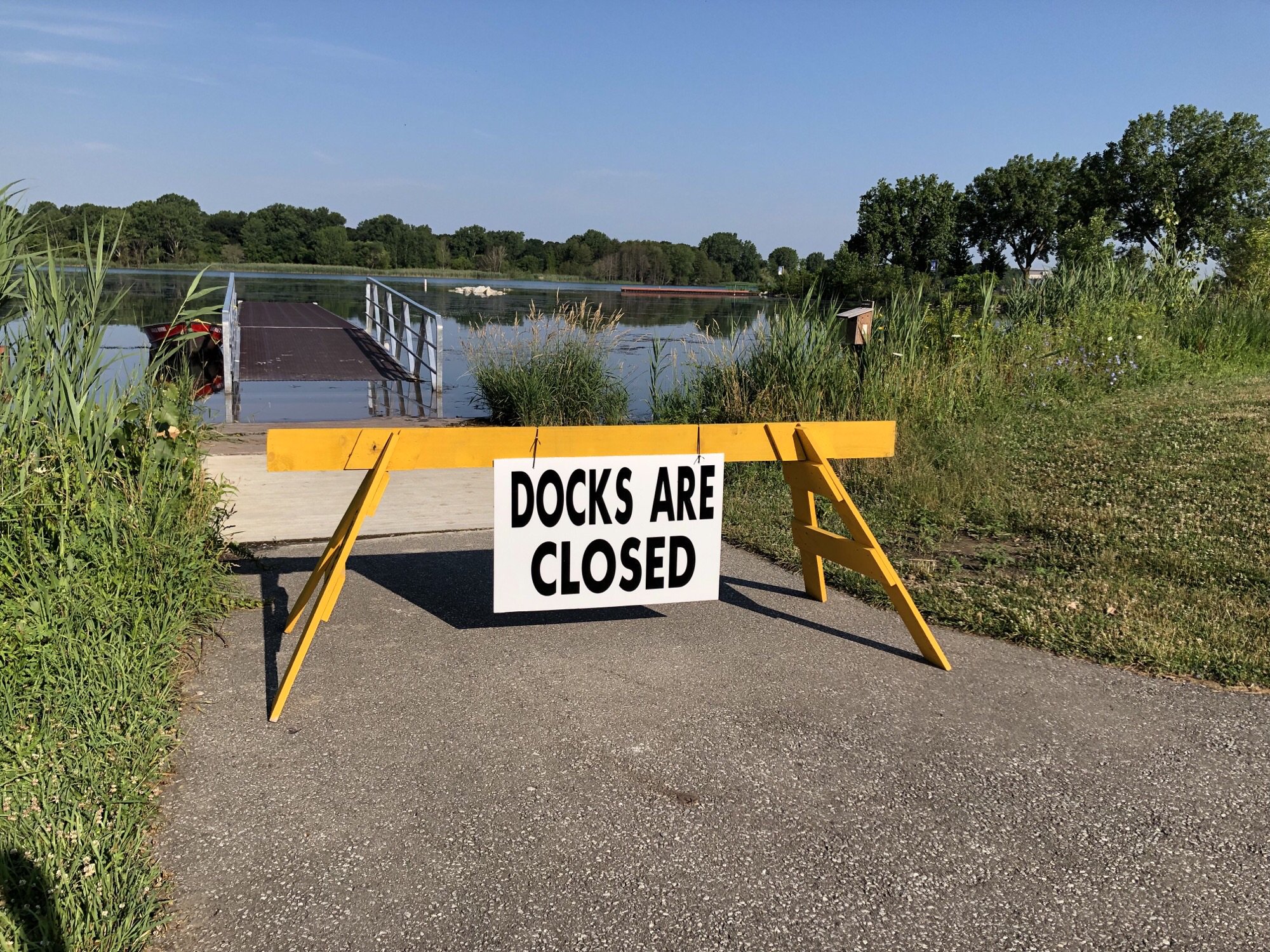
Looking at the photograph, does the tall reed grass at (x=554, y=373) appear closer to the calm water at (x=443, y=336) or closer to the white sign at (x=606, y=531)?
the calm water at (x=443, y=336)

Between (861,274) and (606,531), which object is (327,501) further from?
(861,274)

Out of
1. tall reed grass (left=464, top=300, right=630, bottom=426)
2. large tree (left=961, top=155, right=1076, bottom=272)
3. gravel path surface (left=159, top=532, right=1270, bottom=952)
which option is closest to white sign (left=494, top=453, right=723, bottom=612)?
gravel path surface (left=159, top=532, right=1270, bottom=952)

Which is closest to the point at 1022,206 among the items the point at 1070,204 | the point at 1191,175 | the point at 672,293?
the point at 1070,204

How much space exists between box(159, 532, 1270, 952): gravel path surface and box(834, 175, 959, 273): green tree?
91496 millimetres

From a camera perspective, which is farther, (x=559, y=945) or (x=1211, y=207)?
(x=1211, y=207)

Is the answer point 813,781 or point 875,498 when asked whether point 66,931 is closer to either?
point 813,781

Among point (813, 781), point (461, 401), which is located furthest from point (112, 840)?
point (461, 401)

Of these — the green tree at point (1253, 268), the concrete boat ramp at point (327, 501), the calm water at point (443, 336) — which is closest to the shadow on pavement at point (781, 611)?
the concrete boat ramp at point (327, 501)

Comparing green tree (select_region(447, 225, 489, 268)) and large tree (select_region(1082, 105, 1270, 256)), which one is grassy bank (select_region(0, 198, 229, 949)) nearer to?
large tree (select_region(1082, 105, 1270, 256))

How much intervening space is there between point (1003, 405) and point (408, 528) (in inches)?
252

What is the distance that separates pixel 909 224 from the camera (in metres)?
96.0

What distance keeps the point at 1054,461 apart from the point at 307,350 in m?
16.1

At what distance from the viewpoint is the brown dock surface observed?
1711 cm

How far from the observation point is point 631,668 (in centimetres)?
437
